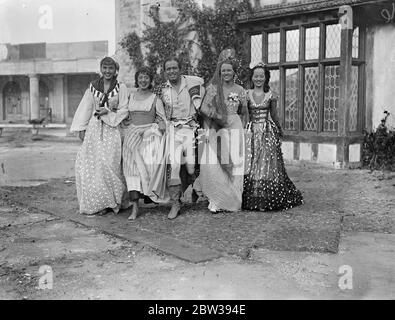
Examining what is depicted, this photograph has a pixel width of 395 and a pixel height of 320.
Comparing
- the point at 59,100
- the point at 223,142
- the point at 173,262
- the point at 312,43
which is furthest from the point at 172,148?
the point at 59,100

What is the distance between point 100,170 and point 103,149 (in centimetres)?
26

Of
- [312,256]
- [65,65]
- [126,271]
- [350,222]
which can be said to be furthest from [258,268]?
[65,65]

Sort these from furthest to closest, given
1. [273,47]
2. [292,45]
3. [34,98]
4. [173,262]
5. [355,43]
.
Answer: [34,98]
[273,47]
[292,45]
[355,43]
[173,262]

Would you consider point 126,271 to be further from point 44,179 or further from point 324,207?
point 44,179

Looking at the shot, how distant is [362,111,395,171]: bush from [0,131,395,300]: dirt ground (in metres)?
2.94

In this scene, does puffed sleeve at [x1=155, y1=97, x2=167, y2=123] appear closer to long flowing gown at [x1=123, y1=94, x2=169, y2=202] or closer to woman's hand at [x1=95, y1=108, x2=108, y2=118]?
long flowing gown at [x1=123, y1=94, x2=169, y2=202]

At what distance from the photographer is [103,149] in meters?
6.07

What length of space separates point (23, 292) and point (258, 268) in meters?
1.75

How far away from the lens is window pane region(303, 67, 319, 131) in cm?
1019

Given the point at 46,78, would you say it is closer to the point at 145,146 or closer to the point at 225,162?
the point at 145,146

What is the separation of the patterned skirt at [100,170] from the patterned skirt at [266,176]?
63.3 inches

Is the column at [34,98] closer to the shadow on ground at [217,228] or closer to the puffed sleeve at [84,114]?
the shadow on ground at [217,228]

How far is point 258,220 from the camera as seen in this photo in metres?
5.64

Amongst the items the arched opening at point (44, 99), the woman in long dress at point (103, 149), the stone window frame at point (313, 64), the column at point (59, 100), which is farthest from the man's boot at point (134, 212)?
the arched opening at point (44, 99)
